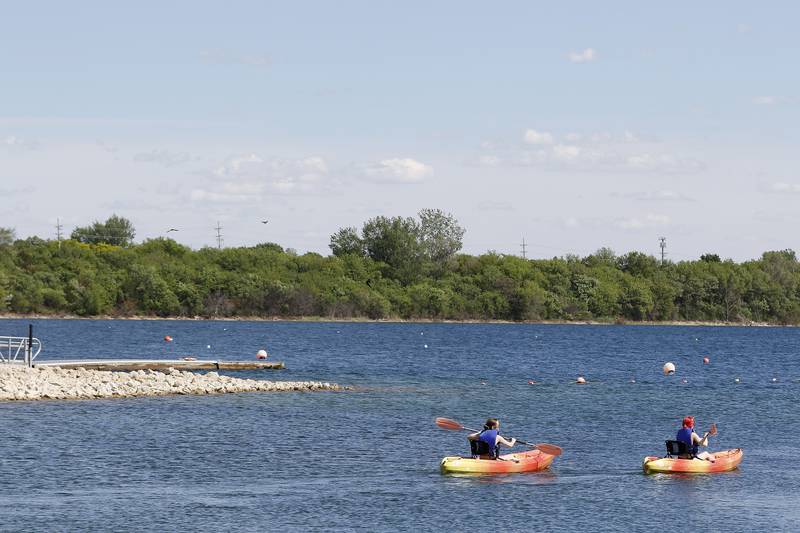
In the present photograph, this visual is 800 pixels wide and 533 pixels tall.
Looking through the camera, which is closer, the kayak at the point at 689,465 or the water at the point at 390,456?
the water at the point at 390,456

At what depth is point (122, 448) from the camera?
45.0m

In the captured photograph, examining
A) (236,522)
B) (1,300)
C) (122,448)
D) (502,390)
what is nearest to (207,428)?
(122,448)

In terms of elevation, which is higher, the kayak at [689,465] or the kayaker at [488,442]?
the kayaker at [488,442]

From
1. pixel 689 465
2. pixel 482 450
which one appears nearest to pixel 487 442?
pixel 482 450

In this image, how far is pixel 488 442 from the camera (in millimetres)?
41062

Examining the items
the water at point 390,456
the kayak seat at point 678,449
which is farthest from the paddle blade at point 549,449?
the kayak seat at point 678,449

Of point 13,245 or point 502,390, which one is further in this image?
point 13,245

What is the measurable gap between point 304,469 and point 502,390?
34021 mm

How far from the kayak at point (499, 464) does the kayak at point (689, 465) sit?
3.44 metres

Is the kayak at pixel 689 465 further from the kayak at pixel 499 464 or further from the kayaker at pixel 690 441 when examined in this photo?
the kayak at pixel 499 464

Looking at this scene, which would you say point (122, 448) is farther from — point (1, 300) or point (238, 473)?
point (1, 300)

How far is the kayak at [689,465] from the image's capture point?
41562 millimetres

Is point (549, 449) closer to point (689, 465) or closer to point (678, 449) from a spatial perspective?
point (678, 449)

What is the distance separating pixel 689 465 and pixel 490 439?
6.83m
